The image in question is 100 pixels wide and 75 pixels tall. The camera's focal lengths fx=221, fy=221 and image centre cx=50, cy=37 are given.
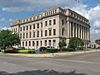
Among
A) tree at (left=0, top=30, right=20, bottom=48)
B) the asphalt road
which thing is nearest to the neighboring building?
tree at (left=0, top=30, right=20, bottom=48)

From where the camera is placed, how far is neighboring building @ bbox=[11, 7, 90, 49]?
3433 inches

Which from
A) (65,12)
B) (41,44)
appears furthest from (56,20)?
(41,44)

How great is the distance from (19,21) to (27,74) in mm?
103580

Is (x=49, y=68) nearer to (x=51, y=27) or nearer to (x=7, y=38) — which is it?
(x=7, y=38)

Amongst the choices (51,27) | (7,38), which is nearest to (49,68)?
(7,38)

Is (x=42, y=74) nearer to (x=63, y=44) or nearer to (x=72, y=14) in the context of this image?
(x=63, y=44)

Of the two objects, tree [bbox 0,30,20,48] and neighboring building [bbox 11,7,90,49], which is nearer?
tree [bbox 0,30,20,48]

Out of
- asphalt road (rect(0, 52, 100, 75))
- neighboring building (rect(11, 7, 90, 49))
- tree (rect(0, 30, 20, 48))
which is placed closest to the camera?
asphalt road (rect(0, 52, 100, 75))


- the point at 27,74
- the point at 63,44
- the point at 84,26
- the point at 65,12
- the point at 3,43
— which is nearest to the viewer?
the point at 27,74

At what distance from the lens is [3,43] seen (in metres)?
62.2

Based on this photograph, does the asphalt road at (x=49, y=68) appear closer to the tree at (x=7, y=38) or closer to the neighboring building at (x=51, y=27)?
the tree at (x=7, y=38)

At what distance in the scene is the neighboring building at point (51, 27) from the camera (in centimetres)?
8719

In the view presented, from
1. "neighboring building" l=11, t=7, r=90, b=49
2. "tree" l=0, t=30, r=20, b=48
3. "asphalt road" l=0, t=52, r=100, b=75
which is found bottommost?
"asphalt road" l=0, t=52, r=100, b=75

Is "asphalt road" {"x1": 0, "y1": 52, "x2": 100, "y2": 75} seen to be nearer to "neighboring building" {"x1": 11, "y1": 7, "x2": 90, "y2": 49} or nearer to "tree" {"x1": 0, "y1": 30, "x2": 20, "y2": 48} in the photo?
"tree" {"x1": 0, "y1": 30, "x2": 20, "y2": 48}
